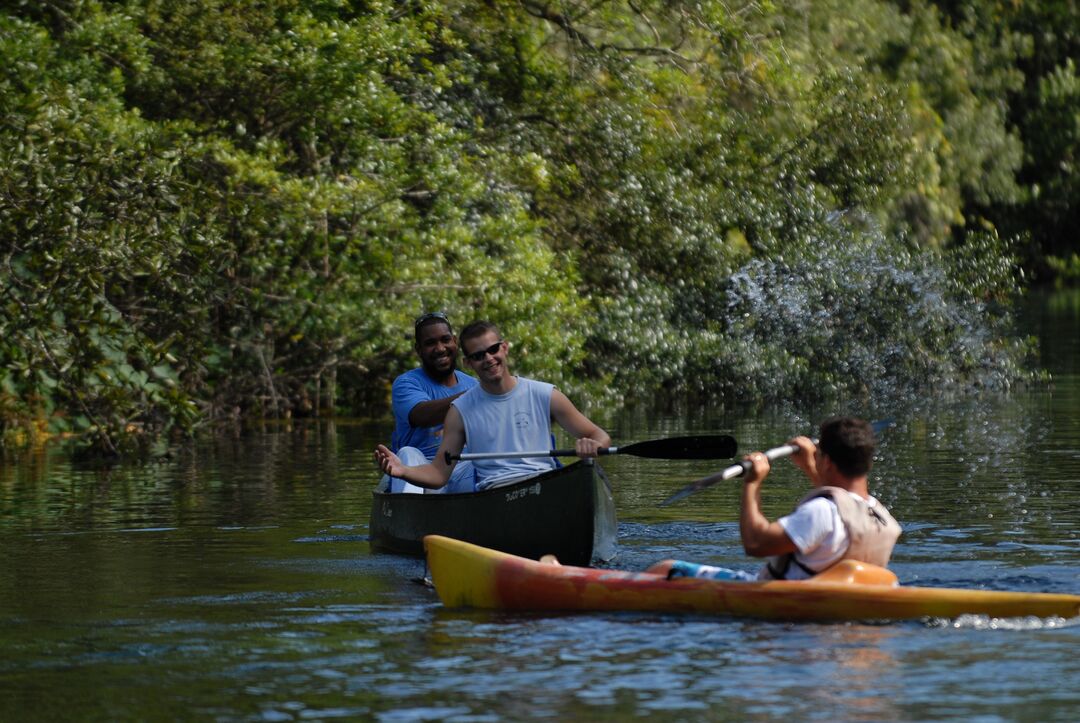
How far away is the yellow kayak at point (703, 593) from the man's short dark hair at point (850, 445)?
592 millimetres

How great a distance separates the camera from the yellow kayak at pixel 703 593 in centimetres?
876

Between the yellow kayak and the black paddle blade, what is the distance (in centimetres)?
141

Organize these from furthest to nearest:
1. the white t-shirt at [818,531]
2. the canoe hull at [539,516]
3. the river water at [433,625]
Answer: the canoe hull at [539,516], the white t-shirt at [818,531], the river water at [433,625]

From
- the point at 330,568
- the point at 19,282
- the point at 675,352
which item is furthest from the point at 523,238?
the point at 330,568

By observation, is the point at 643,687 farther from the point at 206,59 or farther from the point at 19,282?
the point at 206,59

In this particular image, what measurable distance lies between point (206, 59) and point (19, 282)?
407 cm

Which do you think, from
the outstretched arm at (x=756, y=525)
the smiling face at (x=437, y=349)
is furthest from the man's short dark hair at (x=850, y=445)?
the smiling face at (x=437, y=349)

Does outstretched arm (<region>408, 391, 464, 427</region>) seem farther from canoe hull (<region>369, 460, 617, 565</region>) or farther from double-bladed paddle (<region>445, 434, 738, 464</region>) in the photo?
double-bladed paddle (<region>445, 434, 738, 464</region>)

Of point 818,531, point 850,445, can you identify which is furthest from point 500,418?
point 850,445

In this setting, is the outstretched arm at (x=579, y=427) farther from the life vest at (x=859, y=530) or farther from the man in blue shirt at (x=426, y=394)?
the life vest at (x=859, y=530)

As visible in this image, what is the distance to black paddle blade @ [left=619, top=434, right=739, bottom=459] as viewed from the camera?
10.9 metres

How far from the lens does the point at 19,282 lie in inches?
685

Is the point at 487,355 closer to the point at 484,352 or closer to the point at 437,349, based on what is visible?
the point at 484,352

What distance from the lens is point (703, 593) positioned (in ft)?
30.0
